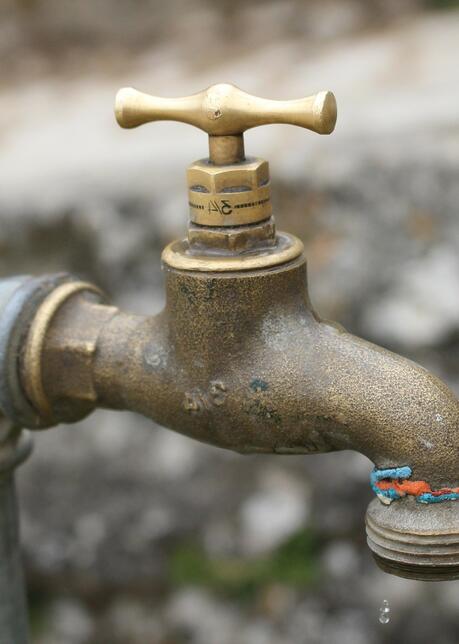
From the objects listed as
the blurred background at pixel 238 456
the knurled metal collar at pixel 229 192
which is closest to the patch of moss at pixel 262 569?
the blurred background at pixel 238 456

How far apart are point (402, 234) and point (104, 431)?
543 millimetres

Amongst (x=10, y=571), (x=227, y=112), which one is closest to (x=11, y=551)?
(x=10, y=571)

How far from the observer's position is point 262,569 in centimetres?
144

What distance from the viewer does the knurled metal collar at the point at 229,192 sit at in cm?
64

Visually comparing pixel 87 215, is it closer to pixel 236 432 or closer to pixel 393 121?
pixel 393 121

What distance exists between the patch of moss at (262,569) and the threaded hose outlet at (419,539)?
815mm

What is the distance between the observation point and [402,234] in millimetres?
1464

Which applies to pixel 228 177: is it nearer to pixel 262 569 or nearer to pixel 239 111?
pixel 239 111

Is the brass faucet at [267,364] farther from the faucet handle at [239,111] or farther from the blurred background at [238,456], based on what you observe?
the blurred background at [238,456]

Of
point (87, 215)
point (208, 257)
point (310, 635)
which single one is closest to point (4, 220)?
point (87, 215)

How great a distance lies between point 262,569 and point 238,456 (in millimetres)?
170

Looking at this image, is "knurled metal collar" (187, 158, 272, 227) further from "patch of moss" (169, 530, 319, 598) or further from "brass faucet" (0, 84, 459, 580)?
"patch of moss" (169, 530, 319, 598)

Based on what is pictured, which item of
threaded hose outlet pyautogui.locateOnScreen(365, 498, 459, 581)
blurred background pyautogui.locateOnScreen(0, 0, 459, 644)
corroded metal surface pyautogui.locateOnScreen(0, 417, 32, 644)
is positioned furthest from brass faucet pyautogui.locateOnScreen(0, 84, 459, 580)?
blurred background pyautogui.locateOnScreen(0, 0, 459, 644)

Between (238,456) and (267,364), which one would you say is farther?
(238,456)
